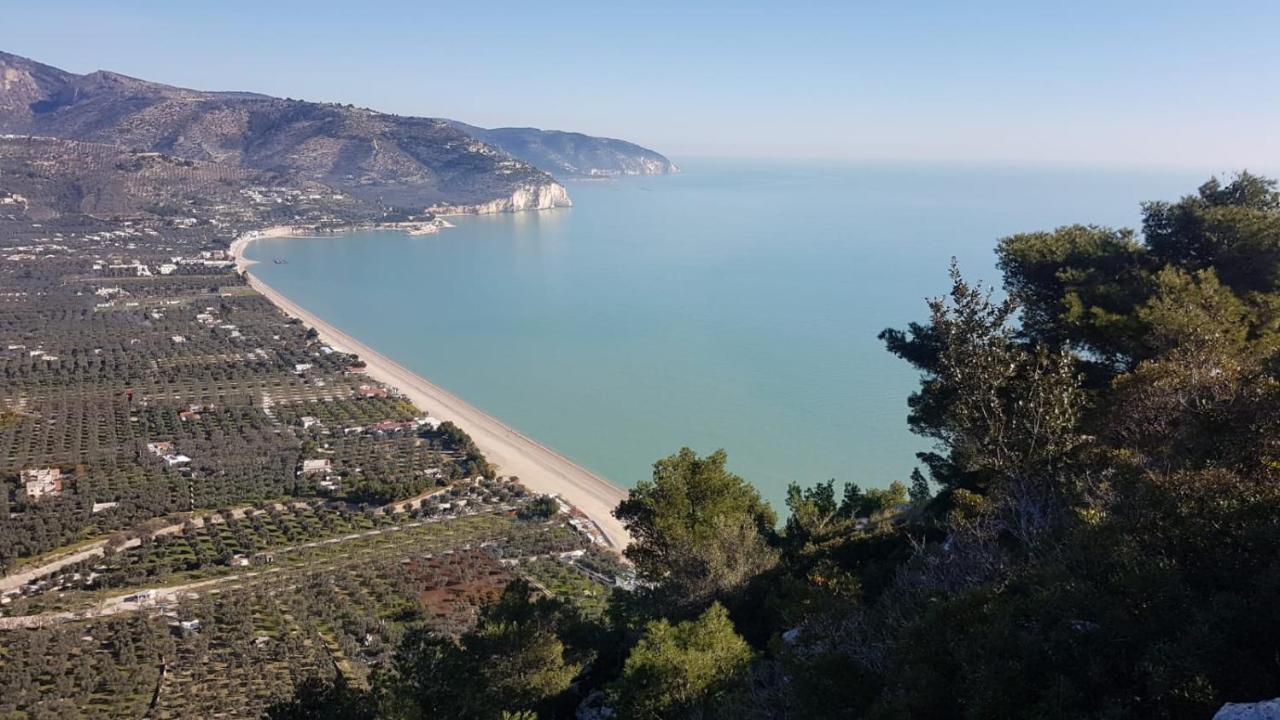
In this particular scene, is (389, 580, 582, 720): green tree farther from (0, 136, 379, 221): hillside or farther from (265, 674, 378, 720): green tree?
(0, 136, 379, 221): hillside

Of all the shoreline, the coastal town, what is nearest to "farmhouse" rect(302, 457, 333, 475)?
the coastal town

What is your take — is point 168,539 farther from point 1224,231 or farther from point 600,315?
point 600,315

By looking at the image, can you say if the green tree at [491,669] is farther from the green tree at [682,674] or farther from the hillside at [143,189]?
the hillside at [143,189]

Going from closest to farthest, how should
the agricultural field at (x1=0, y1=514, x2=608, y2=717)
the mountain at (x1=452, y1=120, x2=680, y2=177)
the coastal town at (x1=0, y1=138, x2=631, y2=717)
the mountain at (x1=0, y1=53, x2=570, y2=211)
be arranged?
1. the agricultural field at (x1=0, y1=514, x2=608, y2=717)
2. the coastal town at (x1=0, y1=138, x2=631, y2=717)
3. the mountain at (x1=0, y1=53, x2=570, y2=211)
4. the mountain at (x1=452, y1=120, x2=680, y2=177)

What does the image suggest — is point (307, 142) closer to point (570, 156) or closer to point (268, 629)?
point (570, 156)

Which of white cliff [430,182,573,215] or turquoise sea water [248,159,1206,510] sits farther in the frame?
white cliff [430,182,573,215]

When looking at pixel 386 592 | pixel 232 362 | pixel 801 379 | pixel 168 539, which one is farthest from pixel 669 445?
pixel 232 362

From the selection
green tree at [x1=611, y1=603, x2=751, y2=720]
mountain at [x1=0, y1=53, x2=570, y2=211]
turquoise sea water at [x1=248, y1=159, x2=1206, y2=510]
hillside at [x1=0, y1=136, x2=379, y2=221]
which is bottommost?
turquoise sea water at [x1=248, y1=159, x2=1206, y2=510]

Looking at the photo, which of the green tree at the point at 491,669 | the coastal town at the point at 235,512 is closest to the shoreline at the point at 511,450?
the coastal town at the point at 235,512
